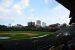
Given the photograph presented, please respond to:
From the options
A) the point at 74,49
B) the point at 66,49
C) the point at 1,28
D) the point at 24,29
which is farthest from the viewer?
the point at 24,29

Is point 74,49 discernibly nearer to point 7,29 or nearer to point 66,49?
point 66,49

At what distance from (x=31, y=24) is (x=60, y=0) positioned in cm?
10082

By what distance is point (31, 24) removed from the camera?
108m

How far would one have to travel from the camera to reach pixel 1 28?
252ft

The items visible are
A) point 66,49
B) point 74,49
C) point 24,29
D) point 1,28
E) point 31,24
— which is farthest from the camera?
point 31,24

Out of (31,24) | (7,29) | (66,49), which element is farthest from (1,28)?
(66,49)

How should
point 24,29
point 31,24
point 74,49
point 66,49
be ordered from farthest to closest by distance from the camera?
point 31,24 → point 24,29 → point 66,49 → point 74,49

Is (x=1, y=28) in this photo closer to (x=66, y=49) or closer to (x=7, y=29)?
(x=7, y=29)

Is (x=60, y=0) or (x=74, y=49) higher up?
(x=60, y=0)

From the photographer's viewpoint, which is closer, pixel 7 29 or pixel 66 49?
pixel 66 49

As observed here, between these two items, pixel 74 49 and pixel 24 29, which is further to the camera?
pixel 24 29

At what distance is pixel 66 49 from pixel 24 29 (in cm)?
7384

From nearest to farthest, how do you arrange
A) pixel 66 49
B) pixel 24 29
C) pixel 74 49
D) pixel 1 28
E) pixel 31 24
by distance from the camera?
pixel 74 49, pixel 66 49, pixel 1 28, pixel 24 29, pixel 31 24

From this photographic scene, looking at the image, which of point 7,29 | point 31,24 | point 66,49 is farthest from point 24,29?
point 66,49
